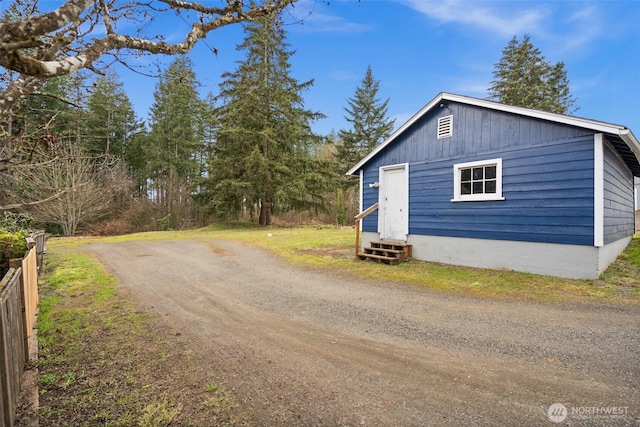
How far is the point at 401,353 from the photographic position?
3.23m

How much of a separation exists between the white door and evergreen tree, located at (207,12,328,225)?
34.2ft

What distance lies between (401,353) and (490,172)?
605 cm

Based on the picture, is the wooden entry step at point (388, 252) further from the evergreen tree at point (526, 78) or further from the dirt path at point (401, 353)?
the evergreen tree at point (526, 78)

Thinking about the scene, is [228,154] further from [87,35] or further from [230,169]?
[87,35]

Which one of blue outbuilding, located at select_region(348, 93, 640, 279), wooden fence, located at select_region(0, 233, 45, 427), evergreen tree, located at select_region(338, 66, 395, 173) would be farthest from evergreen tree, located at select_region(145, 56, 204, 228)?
wooden fence, located at select_region(0, 233, 45, 427)

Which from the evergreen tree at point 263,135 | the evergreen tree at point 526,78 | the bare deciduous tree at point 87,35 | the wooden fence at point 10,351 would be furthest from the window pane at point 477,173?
the evergreen tree at point 526,78

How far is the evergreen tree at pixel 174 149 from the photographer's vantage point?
78.5 ft

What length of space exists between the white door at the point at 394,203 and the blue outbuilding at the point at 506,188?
0.11 feet

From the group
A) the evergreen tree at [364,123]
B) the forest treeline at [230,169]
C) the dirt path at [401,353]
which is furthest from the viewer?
the evergreen tree at [364,123]

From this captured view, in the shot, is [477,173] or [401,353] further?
[477,173]

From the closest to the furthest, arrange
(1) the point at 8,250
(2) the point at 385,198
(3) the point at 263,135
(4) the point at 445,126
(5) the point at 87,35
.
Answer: (5) the point at 87,35 < (1) the point at 8,250 < (4) the point at 445,126 < (2) the point at 385,198 < (3) the point at 263,135

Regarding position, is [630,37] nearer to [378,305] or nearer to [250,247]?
[378,305]

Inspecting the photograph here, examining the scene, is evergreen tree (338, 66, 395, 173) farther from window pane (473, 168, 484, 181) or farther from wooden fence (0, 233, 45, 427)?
wooden fence (0, 233, 45, 427)

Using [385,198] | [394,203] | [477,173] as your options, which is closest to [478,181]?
[477,173]
